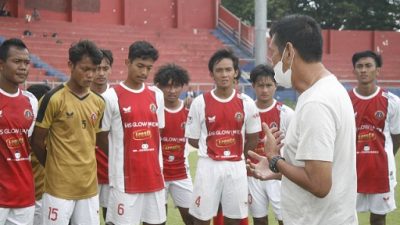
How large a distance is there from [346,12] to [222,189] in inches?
1554

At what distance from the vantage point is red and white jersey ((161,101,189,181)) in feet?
22.1

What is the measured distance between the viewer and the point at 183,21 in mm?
33406

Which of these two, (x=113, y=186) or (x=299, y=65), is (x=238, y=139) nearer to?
(x=113, y=186)

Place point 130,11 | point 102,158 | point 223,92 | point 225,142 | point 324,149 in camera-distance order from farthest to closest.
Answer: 1. point 130,11
2. point 102,158
3. point 223,92
4. point 225,142
5. point 324,149

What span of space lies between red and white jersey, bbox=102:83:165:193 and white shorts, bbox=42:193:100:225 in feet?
1.53

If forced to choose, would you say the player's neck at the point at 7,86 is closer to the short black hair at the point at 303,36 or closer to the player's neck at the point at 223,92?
the player's neck at the point at 223,92

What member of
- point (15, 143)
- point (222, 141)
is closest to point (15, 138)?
point (15, 143)

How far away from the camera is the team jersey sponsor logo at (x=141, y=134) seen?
5348mm

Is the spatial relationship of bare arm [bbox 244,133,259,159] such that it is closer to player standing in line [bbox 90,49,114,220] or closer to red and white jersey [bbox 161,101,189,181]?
red and white jersey [bbox 161,101,189,181]

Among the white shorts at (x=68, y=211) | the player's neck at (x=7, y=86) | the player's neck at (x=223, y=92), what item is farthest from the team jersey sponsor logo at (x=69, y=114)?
the player's neck at (x=223, y=92)

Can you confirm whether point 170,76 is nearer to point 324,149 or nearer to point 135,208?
point 135,208

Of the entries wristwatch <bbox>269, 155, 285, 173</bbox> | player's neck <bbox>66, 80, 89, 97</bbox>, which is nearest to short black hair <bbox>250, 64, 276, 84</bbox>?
player's neck <bbox>66, 80, 89, 97</bbox>

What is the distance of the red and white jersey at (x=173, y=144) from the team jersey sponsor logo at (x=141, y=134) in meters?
1.33

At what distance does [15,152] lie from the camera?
4.59m
